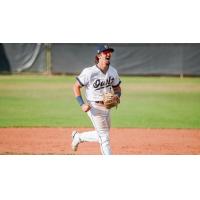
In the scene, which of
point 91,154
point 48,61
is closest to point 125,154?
point 91,154

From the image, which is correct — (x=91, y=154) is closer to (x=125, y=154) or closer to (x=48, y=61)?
(x=125, y=154)

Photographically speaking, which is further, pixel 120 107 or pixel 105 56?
pixel 120 107

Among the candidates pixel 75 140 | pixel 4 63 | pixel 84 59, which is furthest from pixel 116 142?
pixel 4 63

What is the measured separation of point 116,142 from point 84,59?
253 cm

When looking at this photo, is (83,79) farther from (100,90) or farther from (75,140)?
(75,140)

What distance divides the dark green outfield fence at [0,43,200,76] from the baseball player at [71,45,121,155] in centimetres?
257

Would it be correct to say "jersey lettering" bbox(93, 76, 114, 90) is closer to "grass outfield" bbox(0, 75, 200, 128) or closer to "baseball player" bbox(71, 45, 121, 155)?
"baseball player" bbox(71, 45, 121, 155)

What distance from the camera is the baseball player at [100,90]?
7.00 m

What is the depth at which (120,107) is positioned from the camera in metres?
11.5

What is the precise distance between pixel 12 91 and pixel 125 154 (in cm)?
227

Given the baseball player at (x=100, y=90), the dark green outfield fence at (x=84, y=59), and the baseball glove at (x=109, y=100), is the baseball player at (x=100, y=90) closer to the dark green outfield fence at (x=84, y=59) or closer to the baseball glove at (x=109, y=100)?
the baseball glove at (x=109, y=100)

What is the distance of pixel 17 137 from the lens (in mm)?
8719

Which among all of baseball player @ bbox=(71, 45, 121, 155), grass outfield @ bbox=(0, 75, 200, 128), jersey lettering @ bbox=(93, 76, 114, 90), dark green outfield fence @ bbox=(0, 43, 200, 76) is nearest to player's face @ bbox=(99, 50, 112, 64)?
baseball player @ bbox=(71, 45, 121, 155)

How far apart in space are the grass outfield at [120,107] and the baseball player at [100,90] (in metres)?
2.08
